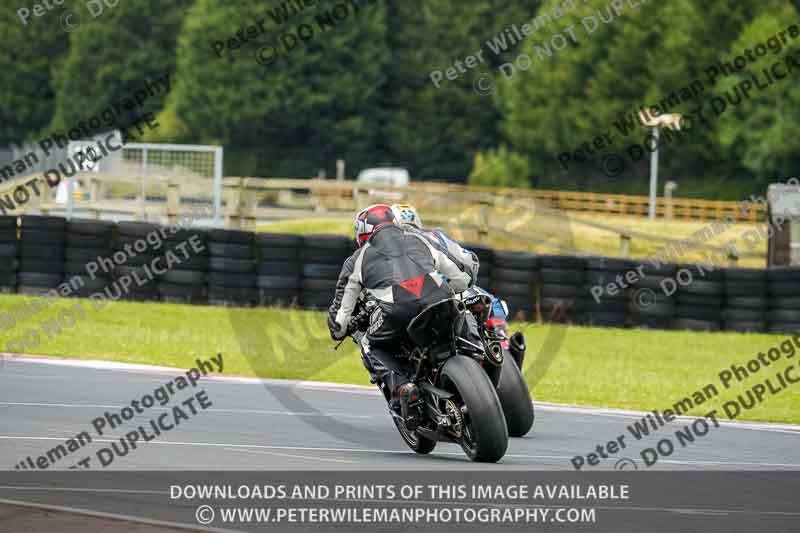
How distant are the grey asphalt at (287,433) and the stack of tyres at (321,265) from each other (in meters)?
6.70

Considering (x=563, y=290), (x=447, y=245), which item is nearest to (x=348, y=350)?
(x=563, y=290)

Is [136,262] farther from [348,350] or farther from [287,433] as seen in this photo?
[287,433]

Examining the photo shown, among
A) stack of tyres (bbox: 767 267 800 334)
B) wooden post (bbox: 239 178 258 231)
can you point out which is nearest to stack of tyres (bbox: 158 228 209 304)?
wooden post (bbox: 239 178 258 231)

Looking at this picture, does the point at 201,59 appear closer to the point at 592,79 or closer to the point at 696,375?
the point at 592,79

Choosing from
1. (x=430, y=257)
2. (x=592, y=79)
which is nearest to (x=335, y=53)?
(x=592, y=79)

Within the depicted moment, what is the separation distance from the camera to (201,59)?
7481 cm

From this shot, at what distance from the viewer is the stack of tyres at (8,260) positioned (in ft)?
74.5

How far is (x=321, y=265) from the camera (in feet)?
73.7

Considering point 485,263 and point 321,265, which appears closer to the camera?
point 321,265

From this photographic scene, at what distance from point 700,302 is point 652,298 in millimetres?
756

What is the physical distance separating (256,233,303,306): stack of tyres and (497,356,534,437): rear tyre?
11.1 metres

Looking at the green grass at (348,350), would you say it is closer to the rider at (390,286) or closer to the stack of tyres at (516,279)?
the stack of tyres at (516,279)

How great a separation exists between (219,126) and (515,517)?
226 feet
